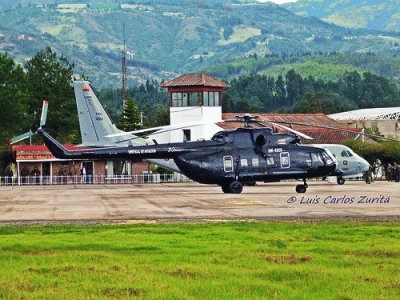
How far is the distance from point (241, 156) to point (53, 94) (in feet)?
292

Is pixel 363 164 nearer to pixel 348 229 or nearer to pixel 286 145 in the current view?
pixel 286 145

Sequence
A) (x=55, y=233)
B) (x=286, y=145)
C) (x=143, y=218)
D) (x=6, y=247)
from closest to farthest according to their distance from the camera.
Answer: (x=6, y=247) < (x=55, y=233) < (x=143, y=218) < (x=286, y=145)

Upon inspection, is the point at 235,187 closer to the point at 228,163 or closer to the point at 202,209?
the point at 228,163

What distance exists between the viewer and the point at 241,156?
44.8 metres

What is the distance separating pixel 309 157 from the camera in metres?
45.5

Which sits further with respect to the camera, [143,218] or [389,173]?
[389,173]

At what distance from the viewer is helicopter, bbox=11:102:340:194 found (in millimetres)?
44844

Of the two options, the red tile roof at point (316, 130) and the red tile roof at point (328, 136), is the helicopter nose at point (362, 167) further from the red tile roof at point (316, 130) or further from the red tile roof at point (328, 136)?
the red tile roof at point (328, 136)

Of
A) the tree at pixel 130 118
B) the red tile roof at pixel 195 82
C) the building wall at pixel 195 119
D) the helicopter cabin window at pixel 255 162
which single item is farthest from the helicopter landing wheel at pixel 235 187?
the tree at pixel 130 118

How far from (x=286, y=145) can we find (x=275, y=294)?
30.9 meters

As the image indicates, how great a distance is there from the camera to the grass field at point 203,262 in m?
15.1

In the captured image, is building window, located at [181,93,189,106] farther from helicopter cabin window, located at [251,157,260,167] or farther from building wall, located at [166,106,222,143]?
helicopter cabin window, located at [251,157,260,167]

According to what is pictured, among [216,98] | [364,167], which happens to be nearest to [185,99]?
[216,98]

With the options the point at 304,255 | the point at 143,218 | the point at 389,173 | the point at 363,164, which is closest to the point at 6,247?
the point at 304,255
